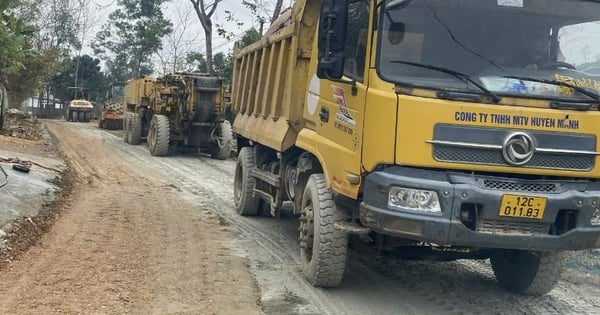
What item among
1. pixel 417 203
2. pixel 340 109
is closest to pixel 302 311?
pixel 417 203

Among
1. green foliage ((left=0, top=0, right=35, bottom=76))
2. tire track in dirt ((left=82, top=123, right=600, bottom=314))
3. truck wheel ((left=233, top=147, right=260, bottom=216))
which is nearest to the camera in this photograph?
tire track in dirt ((left=82, top=123, right=600, bottom=314))

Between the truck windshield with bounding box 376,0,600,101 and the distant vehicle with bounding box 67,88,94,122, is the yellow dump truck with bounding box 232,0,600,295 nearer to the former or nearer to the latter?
the truck windshield with bounding box 376,0,600,101

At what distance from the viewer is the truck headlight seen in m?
5.10

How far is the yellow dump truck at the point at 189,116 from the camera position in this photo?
18.9 m

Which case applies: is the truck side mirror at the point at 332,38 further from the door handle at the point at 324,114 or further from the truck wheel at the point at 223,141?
the truck wheel at the point at 223,141

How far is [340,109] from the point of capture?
6023mm

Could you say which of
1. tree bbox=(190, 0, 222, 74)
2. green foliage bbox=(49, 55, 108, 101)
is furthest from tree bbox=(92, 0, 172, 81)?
tree bbox=(190, 0, 222, 74)

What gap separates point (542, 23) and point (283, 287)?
3161 millimetres

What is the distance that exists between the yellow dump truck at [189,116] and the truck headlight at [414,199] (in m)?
14.1

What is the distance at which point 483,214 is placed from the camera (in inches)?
200

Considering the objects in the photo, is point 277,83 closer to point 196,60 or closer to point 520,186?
point 520,186

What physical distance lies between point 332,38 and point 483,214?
1841mm

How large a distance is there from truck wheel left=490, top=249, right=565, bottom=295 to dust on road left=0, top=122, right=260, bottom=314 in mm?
2512

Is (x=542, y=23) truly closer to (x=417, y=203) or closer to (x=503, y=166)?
(x=503, y=166)
